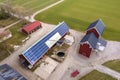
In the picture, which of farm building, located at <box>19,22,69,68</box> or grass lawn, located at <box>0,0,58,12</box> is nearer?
farm building, located at <box>19,22,69,68</box>

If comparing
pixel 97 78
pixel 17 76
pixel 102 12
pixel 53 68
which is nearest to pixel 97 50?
pixel 97 78

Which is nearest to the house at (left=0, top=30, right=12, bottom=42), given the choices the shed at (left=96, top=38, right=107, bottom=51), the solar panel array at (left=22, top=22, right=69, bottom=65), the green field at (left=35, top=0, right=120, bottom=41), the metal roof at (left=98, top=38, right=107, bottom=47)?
the solar panel array at (left=22, top=22, right=69, bottom=65)

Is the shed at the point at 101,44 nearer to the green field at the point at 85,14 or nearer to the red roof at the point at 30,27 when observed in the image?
the green field at the point at 85,14

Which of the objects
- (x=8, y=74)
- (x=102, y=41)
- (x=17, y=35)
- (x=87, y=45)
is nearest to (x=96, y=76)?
(x=87, y=45)

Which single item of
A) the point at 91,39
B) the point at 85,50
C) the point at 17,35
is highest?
the point at 91,39

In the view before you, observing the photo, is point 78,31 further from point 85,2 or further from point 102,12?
point 85,2

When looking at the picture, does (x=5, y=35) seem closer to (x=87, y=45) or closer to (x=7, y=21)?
(x=7, y=21)

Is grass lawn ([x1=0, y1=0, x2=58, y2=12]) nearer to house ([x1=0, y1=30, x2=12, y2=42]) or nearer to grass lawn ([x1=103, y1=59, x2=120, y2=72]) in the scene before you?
house ([x1=0, y1=30, x2=12, y2=42])
